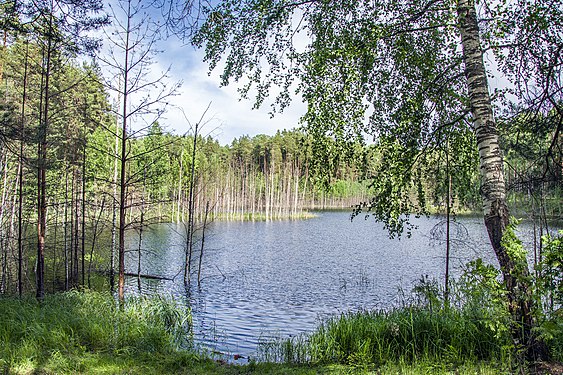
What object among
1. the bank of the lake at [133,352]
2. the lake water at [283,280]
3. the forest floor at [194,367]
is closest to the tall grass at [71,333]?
the bank of the lake at [133,352]

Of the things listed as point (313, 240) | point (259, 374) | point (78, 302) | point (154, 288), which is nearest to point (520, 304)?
point (259, 374)

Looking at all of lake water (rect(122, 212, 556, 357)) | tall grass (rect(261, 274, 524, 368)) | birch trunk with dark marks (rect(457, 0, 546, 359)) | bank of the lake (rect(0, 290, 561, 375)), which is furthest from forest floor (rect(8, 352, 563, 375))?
lake water (rect(122, 212, 556, 357))

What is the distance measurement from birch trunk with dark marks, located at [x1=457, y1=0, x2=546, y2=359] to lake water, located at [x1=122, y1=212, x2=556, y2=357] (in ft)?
13.0

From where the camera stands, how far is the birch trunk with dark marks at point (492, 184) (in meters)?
3.68

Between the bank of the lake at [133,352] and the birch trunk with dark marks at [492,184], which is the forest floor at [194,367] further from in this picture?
the birch trunk with dark marks at [492,184]

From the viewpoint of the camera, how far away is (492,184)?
401cm

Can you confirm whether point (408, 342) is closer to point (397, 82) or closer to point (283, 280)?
point (397, 82)

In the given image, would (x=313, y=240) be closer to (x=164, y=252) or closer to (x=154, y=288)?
(x=164, y=252)

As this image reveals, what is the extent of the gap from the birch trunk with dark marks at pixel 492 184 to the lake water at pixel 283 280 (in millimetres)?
3956

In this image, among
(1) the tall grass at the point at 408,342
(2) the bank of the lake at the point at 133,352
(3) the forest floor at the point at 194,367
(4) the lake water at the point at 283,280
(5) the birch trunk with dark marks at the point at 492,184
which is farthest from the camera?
(4) the lake water at the point at 283,280

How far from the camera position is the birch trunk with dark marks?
3.68 meters

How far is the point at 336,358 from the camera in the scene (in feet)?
16.2

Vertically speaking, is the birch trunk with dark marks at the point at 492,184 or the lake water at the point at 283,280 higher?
the birch trunk with dark marks at the point at 492,184

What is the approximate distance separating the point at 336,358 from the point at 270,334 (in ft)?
12.4
